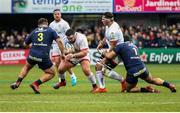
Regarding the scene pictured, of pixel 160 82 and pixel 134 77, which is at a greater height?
pixel 134 77

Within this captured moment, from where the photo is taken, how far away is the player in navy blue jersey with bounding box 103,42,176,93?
59.0 ft

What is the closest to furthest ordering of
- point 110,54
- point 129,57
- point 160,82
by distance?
point 160,82 → point 129,57 → point 110,54

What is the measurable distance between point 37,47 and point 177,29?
72.3 ft

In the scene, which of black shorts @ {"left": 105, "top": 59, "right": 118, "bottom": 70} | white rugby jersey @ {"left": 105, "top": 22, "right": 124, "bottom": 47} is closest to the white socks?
black shorts @ {"left": 105, "top": 59, "right": 118, "bottom": 70}

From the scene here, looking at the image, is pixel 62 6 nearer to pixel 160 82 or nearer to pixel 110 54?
pixel 110 54

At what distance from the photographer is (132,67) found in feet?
59.4

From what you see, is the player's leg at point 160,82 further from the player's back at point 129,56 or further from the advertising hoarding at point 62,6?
the advertising hoarding at point 62,6

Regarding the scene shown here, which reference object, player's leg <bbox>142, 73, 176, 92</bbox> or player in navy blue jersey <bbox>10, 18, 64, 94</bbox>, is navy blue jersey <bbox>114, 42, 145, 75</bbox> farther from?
player in navy blue jersey <bbox>10, 18, 64, 94</bbox>

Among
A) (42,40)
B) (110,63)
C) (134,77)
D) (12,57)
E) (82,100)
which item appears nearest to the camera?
(82,100)

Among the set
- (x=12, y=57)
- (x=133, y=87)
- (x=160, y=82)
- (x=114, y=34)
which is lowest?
(x=12, y=57)

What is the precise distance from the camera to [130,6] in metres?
40.9

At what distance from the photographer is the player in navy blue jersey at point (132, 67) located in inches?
708

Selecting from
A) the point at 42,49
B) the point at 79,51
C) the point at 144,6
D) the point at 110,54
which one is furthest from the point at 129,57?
the point at 144,6

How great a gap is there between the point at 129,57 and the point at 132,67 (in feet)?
0.89
